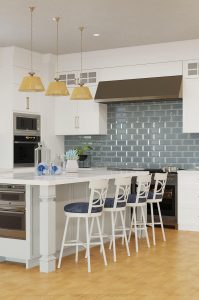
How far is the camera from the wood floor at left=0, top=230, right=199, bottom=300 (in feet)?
14.6

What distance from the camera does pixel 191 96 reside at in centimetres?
820

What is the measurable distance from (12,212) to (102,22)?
3002mm

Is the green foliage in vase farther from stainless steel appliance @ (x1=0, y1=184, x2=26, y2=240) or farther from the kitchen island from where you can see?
stainless steel appliance @ (x1=0, y1=184, x2=26, y2=240)

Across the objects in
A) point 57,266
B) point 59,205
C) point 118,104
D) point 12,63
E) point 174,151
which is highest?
point 12,63

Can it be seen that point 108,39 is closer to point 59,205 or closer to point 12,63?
point 12,63

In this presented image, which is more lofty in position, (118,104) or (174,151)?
(118,104)

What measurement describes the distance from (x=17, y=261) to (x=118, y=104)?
4.41 metres

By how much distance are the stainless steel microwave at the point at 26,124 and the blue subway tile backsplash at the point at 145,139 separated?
3.42ft

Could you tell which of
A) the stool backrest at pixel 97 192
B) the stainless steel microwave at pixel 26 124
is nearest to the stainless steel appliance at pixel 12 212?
the stool backrest at pixel 97 192

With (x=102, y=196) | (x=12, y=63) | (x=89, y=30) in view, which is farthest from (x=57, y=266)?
(x=12, y=63)

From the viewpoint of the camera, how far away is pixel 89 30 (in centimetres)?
745

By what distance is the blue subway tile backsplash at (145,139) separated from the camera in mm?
8664

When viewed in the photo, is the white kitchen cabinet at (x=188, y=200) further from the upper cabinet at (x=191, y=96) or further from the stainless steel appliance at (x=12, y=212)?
the stainless steel appliance at (x=12, y=212)

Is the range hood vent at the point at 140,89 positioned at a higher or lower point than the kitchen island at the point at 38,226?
higher
